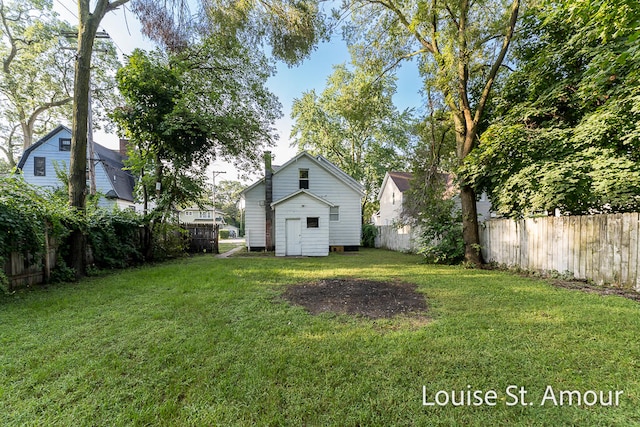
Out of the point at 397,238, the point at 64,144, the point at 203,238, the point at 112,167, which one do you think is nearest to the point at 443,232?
the point at 397,238

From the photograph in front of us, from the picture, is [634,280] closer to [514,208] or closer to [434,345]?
[514,208]

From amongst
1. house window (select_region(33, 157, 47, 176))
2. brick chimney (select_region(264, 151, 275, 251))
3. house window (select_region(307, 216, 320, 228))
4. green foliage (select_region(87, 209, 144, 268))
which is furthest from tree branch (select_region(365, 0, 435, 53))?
house window (select_region(33, 157, 47, 176))

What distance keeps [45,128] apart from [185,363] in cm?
2743

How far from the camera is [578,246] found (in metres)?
5.80

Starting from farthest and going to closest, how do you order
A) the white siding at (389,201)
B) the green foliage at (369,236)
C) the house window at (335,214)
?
the white siding at (389,201)
the green foliage at (369,236)
the house window at (335,214)

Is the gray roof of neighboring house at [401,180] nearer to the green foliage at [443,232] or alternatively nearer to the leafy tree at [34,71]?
the green foliage at [443,232]

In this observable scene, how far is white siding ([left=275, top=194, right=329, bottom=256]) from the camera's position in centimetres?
1234

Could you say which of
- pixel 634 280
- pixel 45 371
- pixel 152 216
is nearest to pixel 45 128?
pixel 152 216

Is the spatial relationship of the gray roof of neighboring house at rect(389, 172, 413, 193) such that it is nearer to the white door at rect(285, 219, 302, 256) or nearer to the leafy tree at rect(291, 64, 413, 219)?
the leafy tree at rect(291, 64, 413, 219)

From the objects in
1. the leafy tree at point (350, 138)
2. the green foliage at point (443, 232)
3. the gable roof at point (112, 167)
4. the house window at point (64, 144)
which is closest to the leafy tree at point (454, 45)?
the green foliage at point (443, 232)

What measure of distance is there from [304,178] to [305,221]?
11.6 ft

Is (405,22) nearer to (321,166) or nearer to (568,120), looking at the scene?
(568,120)

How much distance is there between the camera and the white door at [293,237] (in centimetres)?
1238

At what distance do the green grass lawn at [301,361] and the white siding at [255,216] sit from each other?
972 centimetres
